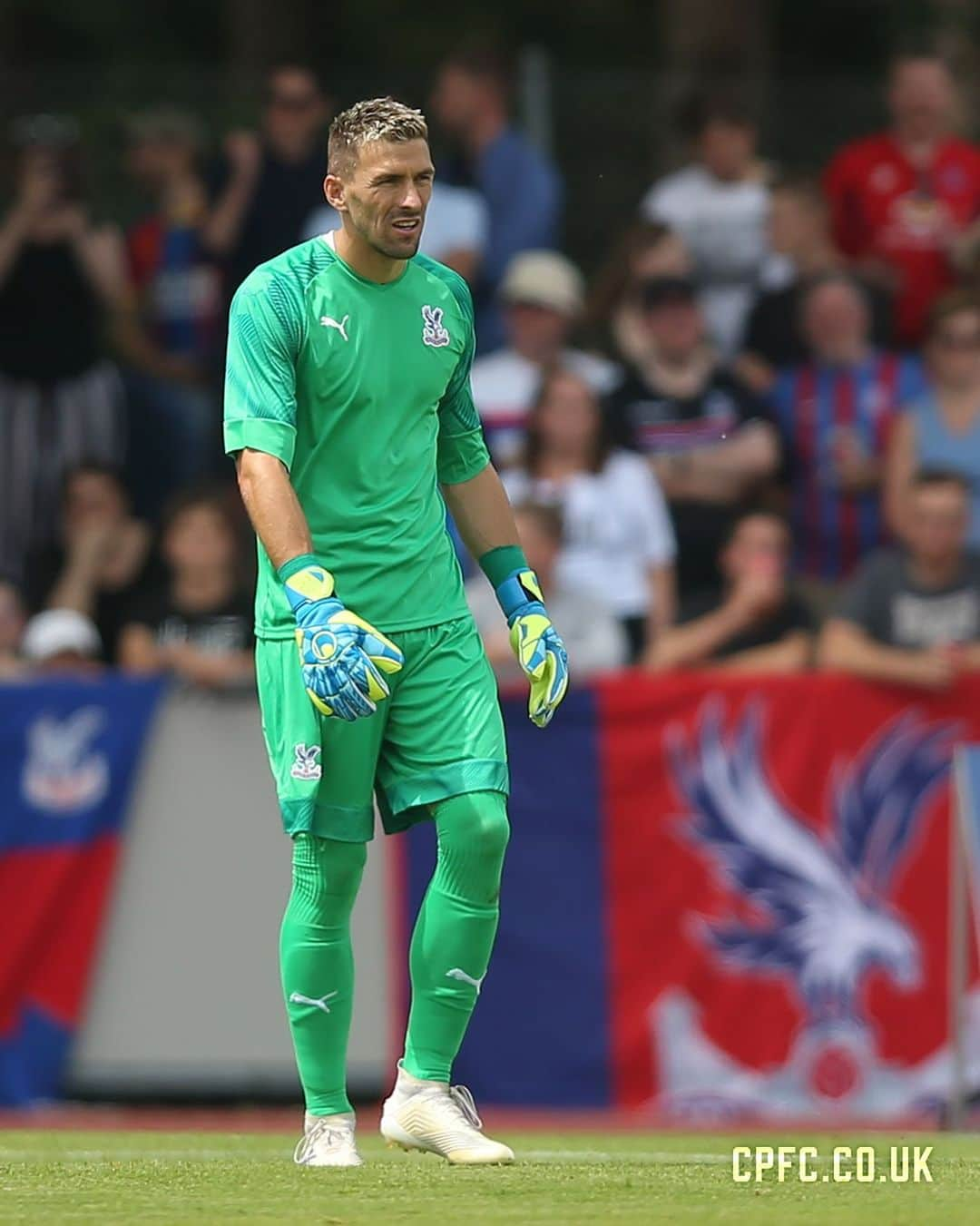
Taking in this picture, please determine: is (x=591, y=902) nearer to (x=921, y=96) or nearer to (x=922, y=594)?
(x=922, y=594)

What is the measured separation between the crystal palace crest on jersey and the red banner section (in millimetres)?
4011

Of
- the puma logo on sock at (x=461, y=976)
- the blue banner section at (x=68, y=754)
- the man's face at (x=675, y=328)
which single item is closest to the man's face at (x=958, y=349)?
the man's face at (x=675, y=328)

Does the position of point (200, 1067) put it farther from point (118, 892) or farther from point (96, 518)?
point (96, 518)

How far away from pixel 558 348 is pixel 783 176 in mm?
1885

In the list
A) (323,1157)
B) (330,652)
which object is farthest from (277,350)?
(323,1157)

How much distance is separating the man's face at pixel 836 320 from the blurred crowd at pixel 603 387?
15 mm

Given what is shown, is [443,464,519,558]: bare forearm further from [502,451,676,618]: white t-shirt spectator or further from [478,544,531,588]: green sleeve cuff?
[502,451,676,618]: white t-shirt spectator

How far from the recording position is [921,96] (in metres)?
13.9

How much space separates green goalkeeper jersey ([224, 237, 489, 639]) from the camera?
671 cm

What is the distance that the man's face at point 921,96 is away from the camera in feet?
45.4

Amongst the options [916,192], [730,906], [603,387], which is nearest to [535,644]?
[730,906]

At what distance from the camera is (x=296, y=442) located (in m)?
6.84

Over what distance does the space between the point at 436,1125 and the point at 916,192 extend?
8382 millimetres

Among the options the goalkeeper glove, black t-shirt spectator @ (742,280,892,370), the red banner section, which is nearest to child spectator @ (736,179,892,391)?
black t-shirt spectator @ (742,280,892,370)
